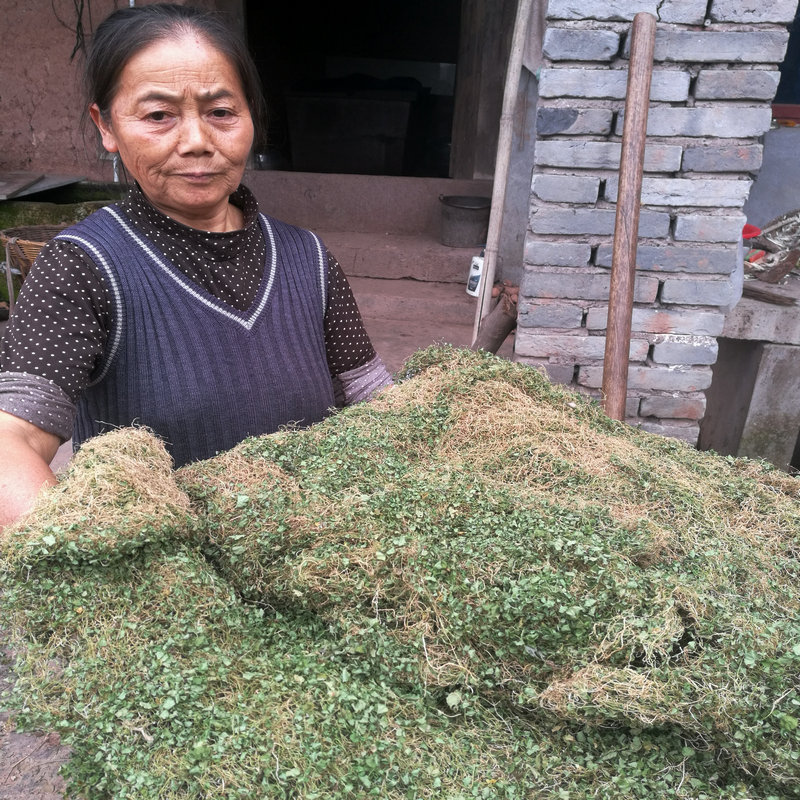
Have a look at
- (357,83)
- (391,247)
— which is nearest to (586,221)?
(391,247)

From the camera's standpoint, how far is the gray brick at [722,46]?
220 cm

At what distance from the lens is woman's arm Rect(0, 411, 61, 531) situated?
3.34 ft

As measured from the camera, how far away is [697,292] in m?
2.50

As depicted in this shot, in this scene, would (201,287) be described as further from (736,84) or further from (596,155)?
(736,84)

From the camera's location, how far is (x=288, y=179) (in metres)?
5.66

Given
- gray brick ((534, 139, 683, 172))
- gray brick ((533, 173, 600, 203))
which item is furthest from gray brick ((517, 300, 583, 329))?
gray brick ((534, 139, 683, 172))

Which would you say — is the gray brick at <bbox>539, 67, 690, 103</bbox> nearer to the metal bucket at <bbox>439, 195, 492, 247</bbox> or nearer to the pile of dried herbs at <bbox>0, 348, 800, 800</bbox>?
the pile of dried herbs at <bbox>0, 348, 800, 800</bbox>

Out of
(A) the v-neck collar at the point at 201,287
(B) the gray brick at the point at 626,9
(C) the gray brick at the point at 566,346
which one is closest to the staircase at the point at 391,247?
(C) the gray brick at the point at 566,346

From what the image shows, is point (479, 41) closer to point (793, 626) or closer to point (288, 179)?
point (288, 179)

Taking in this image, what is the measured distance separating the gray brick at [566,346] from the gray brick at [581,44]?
3.08 feet

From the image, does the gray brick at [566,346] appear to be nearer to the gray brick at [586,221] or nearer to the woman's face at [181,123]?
the gray brick at [586,221]

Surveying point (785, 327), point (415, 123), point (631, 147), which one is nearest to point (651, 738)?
point (631, 147)

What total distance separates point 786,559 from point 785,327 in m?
2.57

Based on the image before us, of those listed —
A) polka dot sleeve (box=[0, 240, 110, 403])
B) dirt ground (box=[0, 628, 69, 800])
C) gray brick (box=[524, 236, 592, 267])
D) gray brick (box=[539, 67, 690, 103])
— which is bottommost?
dirt ground (box=[0, 628, 69, 800])
